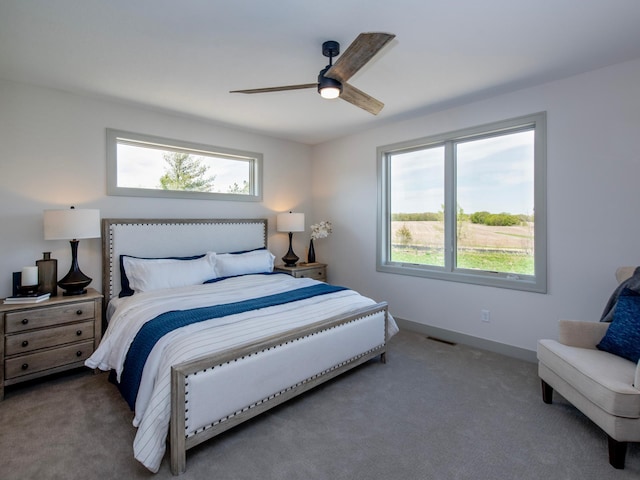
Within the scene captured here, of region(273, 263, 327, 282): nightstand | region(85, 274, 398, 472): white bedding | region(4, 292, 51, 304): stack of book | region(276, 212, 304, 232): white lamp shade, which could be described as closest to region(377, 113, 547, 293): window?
region(273, 263, 327, 282): nightstand

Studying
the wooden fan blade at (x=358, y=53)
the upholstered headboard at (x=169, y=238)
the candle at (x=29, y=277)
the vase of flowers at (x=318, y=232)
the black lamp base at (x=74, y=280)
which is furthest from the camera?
the vase of flowers at (x=318, y=232)

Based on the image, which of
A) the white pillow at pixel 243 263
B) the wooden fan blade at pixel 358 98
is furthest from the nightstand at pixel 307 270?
the wooden fan blade at pixel 358 98

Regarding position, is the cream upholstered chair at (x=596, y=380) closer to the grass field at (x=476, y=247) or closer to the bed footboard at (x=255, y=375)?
the grass field at (x=476, y=247)

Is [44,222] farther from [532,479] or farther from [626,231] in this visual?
Answer: [626,231]

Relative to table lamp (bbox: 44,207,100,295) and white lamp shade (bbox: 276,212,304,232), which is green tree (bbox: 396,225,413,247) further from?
table lamp (bbox: 44,207,100,295)

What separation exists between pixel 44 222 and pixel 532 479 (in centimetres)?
396

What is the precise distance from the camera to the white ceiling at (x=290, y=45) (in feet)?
6.34

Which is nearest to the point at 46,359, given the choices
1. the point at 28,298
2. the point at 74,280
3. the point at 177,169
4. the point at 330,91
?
the point at 28,298

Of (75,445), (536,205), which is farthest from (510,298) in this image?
(75,445)

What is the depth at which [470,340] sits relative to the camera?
11.5ft

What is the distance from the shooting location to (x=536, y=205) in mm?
3051

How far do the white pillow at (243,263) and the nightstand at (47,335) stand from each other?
1.28 metres

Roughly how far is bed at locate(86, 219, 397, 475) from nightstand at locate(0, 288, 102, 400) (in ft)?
1.19

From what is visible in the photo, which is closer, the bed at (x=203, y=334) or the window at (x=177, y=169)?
the bed at (x=203, y=334)
